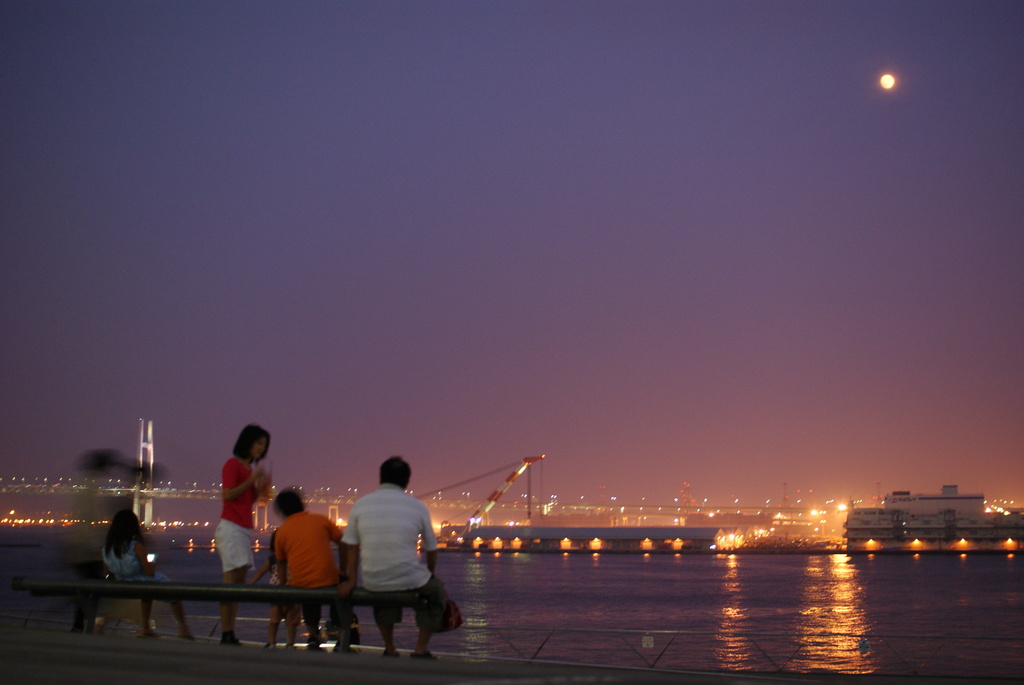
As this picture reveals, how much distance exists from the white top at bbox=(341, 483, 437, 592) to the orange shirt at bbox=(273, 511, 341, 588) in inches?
16.9

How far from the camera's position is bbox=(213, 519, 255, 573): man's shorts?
4.19 meters

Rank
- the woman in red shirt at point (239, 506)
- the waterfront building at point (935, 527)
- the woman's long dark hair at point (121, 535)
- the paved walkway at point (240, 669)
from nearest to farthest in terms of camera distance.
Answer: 1. the paved walkway at point (240, 669)
2. the woman in red shirt at point (239, 506)
3. the woman's long dark hair at point (121, 535)
4. the waterfront building at point (935, 527)

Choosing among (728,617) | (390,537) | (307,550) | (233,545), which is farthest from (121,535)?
(728,617)

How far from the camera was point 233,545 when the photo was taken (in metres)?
4.20

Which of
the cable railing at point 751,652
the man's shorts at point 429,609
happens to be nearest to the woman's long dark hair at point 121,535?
the man's shorts at point 429,609

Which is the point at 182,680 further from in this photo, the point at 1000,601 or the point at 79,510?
the point at 1000,601

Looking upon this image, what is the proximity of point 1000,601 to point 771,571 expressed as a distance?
922 inches

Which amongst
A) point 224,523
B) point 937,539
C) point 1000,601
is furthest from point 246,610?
point 937,539

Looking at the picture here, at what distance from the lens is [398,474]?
3.71 meters

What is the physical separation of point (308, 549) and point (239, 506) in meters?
0.41

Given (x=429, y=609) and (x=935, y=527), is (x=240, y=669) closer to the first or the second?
(x=429, y=609)

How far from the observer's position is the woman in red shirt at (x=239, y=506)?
417 centimetres

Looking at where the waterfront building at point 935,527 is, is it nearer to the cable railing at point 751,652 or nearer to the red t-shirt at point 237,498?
the cable railing at point 751,652

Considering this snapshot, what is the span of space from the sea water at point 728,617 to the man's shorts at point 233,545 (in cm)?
165
